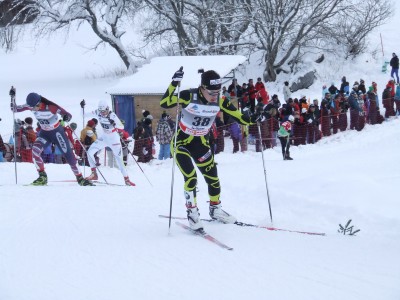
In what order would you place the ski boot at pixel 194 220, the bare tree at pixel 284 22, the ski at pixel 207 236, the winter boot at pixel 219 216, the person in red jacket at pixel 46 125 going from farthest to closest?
the bare tree at pixel 284 22
the person in red jacket at pixel 46 125
the winter boot at pixel 219 216
the ski boot at pixel 194 220
the ski at pixel 207 236

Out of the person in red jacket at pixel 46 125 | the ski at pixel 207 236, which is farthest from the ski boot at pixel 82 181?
the ski at pixel 207 236

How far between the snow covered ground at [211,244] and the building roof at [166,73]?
24.8 feet

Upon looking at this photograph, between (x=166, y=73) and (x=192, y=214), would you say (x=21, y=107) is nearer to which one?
(x=192, y=214)

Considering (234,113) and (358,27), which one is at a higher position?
(358,27)

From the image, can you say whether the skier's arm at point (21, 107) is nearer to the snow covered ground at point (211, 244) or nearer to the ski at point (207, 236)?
the snow covered ground at point (211, 244)

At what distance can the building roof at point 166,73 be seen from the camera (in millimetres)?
16641

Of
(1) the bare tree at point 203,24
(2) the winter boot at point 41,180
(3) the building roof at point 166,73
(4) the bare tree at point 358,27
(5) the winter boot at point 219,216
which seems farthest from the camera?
(4) the bare tree at point 358,27

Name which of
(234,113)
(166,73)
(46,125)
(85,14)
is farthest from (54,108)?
(85,14)

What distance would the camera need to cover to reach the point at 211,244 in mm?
5133

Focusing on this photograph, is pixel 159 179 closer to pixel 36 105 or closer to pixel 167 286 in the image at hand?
pixel 36 105

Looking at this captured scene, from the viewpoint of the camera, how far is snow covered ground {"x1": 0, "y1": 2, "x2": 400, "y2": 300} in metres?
4.04

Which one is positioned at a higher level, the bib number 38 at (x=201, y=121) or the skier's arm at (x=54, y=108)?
the skier's arm at (x=54, y=108)

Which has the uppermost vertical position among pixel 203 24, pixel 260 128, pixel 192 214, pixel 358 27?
pixel 203 24

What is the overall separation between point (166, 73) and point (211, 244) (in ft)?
43.9
